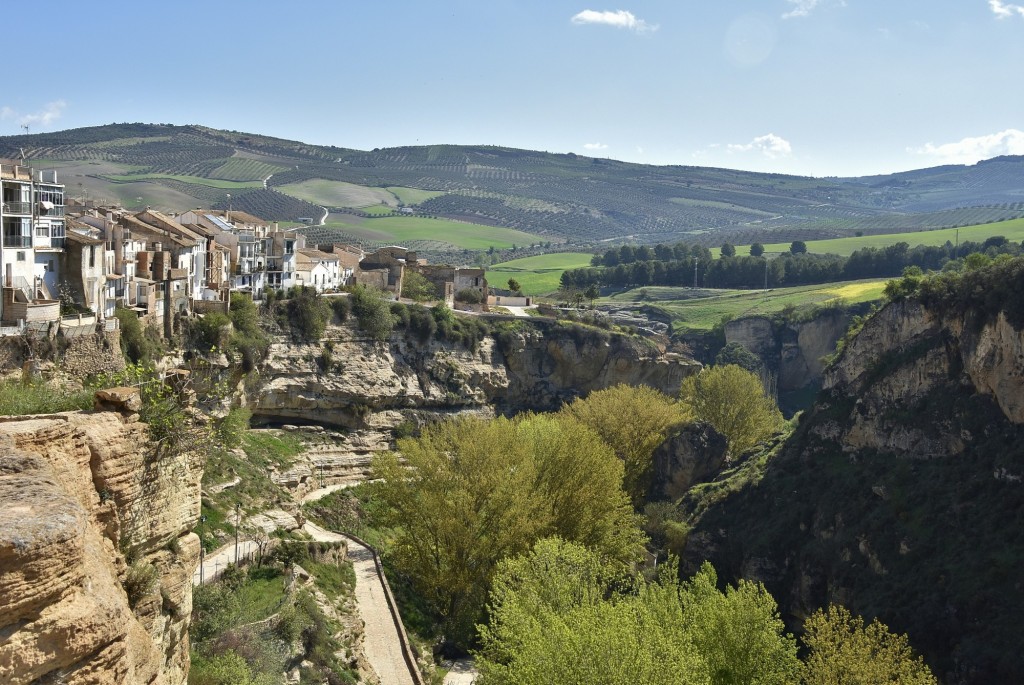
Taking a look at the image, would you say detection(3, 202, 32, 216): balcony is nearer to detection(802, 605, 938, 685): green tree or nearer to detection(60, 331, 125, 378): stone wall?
detection(60, 331, 125, 378): stone wall

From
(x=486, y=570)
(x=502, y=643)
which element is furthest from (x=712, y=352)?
(x=502, y=643)

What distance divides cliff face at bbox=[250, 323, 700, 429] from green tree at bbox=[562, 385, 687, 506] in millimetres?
11044

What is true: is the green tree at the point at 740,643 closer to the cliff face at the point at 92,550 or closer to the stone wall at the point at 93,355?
the cliff face at the point at 92,550

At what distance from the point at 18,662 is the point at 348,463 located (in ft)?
170

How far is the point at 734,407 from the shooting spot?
74.4 meters

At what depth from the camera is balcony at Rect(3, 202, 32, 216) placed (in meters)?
39.1

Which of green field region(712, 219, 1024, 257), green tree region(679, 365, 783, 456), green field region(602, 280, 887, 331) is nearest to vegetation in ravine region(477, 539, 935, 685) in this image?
green tree region(679, 365, 783, 456)

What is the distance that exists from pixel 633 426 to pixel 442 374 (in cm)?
1600

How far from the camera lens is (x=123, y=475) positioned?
14320mm

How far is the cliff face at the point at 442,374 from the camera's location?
2483 inches

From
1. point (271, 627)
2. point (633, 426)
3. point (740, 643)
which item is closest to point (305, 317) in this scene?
point (633, 426)

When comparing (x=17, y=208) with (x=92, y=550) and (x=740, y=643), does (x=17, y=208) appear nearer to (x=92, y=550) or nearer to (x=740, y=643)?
(x=740, y=643)

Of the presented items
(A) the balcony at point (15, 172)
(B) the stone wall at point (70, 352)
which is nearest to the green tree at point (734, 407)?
(B) the stone wall at point (70, 352)

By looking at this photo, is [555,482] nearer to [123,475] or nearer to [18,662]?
[123,475]
